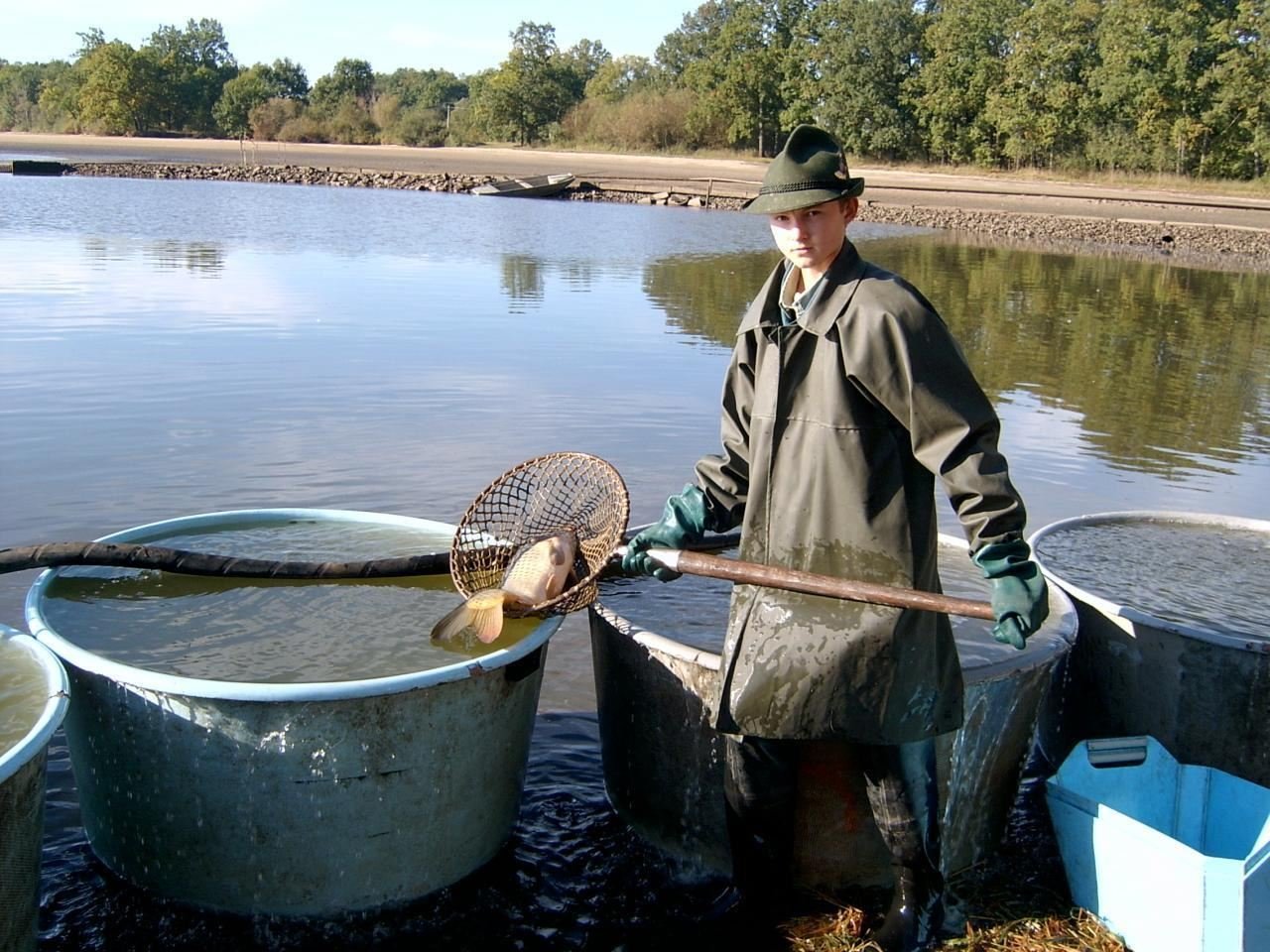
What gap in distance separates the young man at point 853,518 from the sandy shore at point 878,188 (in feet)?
86.4

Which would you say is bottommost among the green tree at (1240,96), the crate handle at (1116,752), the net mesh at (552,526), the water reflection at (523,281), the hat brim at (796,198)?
the crate handle at (1116,752)

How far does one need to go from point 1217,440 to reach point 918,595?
829 cm

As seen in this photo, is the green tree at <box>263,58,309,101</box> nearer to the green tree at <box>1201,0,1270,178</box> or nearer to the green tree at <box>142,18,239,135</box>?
the green tree at <box>142,18,239,135</box>

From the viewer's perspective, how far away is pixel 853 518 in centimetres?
292

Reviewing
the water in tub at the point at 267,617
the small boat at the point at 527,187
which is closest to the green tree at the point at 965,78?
the small boat at the point at 527,187

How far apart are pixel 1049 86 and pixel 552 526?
5481 centimetres

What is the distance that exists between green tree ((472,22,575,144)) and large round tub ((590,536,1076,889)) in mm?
80747

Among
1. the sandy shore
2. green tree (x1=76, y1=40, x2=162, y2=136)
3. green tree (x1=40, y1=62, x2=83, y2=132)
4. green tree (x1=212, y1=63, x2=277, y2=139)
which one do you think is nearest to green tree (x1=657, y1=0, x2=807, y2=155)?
the sandy shore

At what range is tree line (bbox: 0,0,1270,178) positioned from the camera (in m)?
48.4

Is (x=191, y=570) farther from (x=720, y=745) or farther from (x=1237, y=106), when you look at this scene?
(x=1237, y=106)

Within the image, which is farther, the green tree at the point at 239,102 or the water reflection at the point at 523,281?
the green tree at the point at 239,102

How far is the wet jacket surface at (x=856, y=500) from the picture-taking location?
2768 millimetres

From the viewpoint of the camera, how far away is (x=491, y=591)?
3.51m

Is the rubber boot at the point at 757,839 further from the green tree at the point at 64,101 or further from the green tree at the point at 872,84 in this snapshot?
the green tree at the point at 64,101
